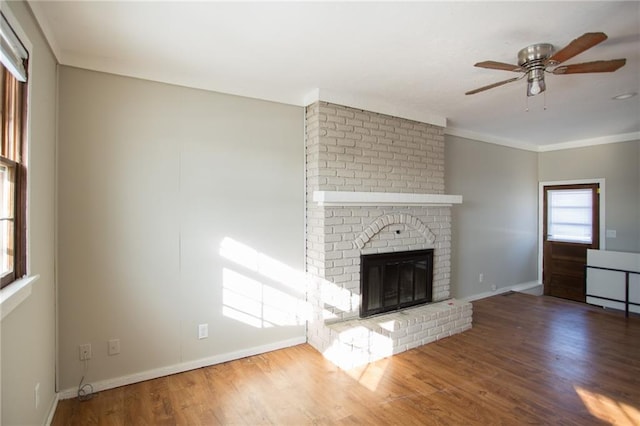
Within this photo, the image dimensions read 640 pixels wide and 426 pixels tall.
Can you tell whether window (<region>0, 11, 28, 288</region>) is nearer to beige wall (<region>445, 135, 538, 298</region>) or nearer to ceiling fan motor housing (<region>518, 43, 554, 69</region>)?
ceiling fan motor housing (<region>518, 43, 554, 69</region>)

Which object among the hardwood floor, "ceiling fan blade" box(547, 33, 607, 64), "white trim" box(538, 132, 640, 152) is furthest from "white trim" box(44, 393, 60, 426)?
"white trim" box(538, 132, 640, 152)

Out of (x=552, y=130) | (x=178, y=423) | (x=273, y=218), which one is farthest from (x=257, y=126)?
(x=552, y=130)

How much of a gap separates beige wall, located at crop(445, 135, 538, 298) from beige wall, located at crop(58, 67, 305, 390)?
2.63 m

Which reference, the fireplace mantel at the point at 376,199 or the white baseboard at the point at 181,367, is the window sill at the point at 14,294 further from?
the fireplace mantel at the point at 376,199

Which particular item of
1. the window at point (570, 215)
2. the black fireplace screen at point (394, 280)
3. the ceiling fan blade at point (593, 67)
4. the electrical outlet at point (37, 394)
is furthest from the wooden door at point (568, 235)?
the electrical outlet at point (37, 394)

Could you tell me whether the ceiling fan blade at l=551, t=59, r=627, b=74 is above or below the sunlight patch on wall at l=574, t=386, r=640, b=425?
above

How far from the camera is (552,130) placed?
15.7 ft

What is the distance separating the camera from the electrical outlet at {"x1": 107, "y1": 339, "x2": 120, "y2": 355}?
2.61 meters

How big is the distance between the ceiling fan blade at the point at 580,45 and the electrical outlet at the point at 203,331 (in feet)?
11.1

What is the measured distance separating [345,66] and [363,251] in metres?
1.83

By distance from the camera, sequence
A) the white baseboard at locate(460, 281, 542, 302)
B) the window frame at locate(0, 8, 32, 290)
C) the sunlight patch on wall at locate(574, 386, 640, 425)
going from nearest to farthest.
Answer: the window frame at locate(0, 8, 32, 290)
the sunlight patch on wall at locate(574, 386, 640, 425)
the white baseboard at locate(460, 281, 542, 302)

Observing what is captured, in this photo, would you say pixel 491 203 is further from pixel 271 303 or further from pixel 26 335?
pixel 26 335

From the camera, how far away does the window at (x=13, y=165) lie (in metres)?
1.63

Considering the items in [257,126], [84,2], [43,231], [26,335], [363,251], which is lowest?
[26,335]
